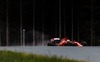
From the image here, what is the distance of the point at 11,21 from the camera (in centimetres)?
2739

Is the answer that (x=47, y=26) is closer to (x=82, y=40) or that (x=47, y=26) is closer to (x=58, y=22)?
(x=58, y=22)

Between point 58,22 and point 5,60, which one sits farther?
point 58,22

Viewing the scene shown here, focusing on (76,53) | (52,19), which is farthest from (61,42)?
(76,53)

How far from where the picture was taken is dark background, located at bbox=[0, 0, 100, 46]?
1042 inches

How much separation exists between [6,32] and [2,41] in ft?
2.23

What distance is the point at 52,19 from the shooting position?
2683 centimetres

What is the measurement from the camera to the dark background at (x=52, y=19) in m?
26.5

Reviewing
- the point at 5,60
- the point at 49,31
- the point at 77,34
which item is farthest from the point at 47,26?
the point at 5,60

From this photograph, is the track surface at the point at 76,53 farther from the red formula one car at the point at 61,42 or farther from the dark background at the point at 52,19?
the dark background at the point at 52,19

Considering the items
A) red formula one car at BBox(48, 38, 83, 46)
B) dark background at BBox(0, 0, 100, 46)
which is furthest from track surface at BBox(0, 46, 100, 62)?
dark background at BBox(0, 0, 100, 46)

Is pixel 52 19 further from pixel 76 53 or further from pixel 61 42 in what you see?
pixel 76 53

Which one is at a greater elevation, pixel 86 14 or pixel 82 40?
pixel 86 14

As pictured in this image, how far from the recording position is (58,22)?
26953 millimetres

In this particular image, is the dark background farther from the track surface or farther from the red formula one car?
the track surface
